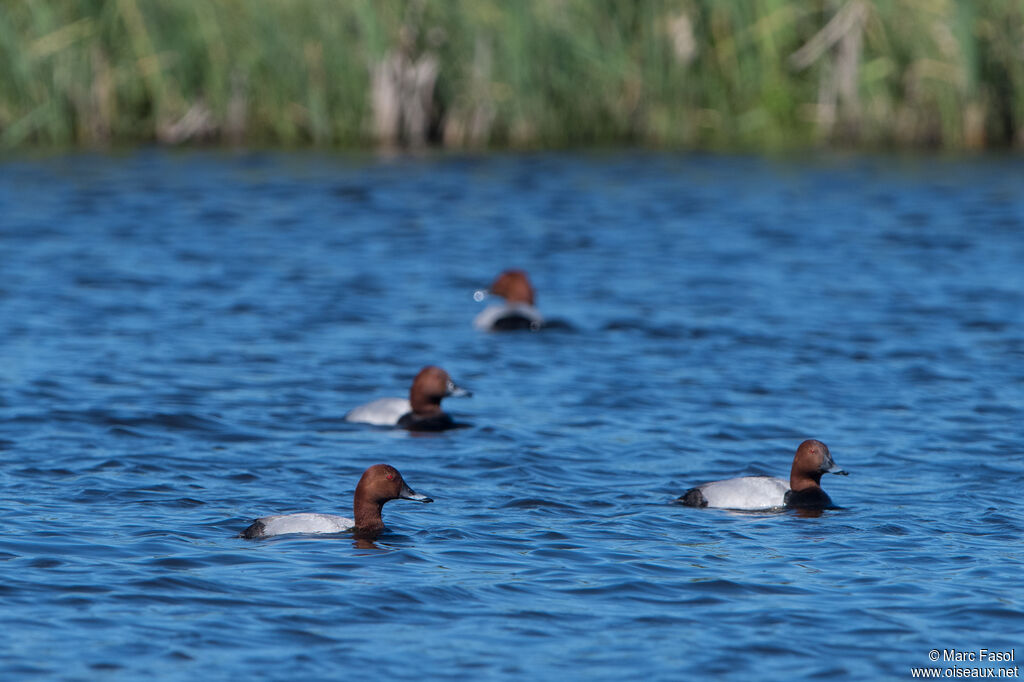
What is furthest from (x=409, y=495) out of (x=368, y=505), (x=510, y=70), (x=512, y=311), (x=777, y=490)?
(x=510, y=70)

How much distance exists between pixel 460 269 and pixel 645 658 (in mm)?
12643

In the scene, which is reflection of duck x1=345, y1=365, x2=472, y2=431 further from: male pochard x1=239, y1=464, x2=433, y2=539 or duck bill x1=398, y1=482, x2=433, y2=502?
male pochard x1=239, y1=464, x2=433, y2=539

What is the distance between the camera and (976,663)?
256 inches

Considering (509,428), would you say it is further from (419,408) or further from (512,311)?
(512,311)

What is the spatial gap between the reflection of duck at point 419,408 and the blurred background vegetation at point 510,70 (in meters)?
13.0

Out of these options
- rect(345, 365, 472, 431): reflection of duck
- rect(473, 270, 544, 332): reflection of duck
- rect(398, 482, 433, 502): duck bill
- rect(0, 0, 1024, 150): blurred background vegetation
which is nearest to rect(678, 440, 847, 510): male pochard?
rect(398, 482, 433, 502): duck bill

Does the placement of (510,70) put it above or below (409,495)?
above

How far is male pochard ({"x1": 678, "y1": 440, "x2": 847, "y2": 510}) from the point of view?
895cm

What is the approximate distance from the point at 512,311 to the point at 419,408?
3773 millimetres

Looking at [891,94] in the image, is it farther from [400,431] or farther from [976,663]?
[976,663]

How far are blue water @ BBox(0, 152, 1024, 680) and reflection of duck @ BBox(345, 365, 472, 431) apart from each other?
0.15 metres

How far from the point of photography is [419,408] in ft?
37.9

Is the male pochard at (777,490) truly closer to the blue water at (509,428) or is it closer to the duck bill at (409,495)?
the blue water at (509,428)

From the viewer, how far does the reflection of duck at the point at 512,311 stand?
1523 centimetres
